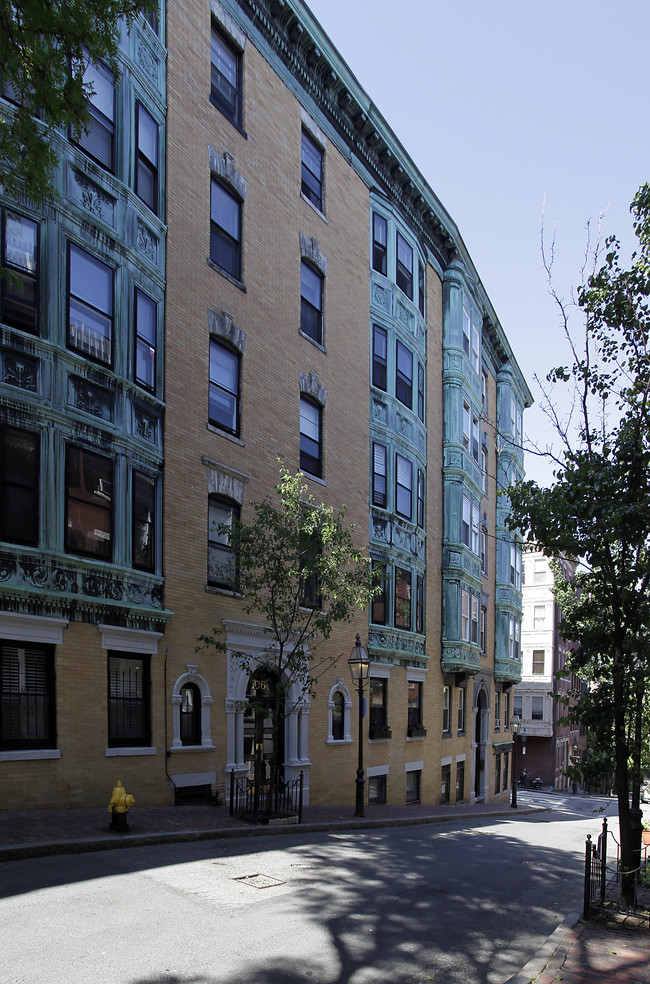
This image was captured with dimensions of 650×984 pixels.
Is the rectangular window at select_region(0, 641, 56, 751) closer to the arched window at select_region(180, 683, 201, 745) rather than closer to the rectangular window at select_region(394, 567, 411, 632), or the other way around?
the arched window at select_region(180, 683, 201, 745)

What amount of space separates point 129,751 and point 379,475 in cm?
1439

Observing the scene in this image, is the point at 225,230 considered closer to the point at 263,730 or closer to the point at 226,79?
the point at 226,79

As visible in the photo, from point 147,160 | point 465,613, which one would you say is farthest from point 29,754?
point 465,613

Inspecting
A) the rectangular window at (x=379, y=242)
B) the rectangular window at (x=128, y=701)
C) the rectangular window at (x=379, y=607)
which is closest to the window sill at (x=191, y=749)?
the rectangular window at (x=128, y=701)

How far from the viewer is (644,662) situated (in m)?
11.7

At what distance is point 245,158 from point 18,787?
50.1 feet

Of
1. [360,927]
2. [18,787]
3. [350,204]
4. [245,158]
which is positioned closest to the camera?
[360,927]

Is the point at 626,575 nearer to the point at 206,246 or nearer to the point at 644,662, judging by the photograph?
the point at 644,662

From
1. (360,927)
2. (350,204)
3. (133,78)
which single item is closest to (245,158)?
(133,78)

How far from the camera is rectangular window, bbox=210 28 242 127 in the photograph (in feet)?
65.8

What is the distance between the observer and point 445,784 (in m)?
32.8

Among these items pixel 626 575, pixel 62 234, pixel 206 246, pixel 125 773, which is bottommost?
pixel 125 773

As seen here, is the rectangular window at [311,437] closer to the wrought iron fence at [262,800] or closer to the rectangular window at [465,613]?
the wrought iron fence at [262,800]

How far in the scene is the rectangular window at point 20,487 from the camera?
528 inches
